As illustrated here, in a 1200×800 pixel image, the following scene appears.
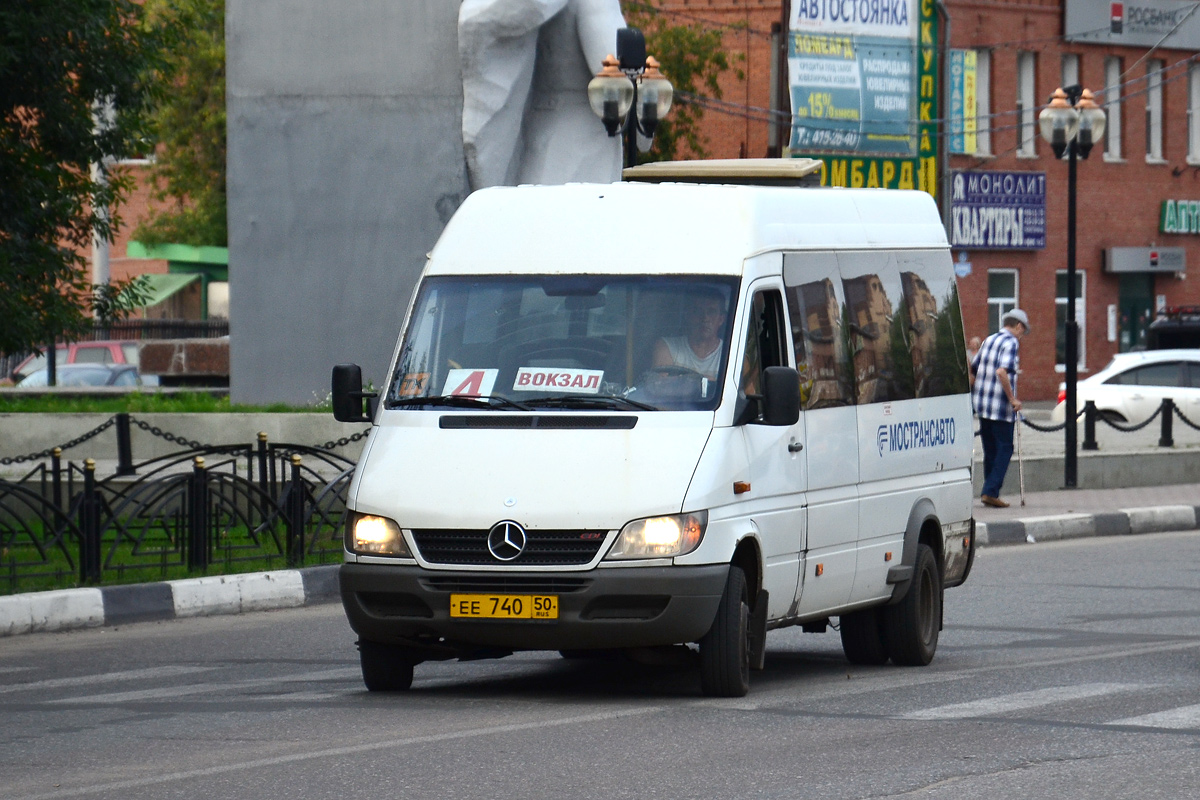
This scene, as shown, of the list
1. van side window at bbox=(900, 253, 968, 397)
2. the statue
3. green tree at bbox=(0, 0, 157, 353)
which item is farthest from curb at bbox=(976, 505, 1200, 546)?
green tree at bbox=(0, 0, 157, 353)

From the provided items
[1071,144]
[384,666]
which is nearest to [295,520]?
[384,666]

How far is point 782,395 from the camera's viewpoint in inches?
364

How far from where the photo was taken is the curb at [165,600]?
498 inches

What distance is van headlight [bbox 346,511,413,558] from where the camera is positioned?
29.8 feet

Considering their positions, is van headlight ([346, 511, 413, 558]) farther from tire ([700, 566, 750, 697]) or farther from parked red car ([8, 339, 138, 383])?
parked red car ([8, 339, 138, 383])

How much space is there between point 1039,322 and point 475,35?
96.1 feet

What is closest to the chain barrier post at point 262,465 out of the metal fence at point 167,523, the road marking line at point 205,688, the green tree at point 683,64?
the metal fence at point 167,523

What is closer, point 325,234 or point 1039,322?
point 325,234

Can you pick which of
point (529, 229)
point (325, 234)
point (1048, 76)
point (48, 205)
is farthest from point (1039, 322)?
point (529, 229)

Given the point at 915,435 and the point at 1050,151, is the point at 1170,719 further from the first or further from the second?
the point at 1050,151

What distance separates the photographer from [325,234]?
2333 centimetres

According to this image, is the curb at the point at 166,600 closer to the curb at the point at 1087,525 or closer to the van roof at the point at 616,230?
the van roof at the point at 616,230

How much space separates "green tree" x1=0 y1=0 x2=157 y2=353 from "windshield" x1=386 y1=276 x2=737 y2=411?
201 inches

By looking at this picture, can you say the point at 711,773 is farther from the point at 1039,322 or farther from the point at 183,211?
the point at 183,211
